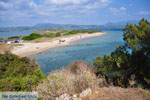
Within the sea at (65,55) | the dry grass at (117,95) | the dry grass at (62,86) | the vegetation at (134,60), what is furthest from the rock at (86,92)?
the sea at (65,55)

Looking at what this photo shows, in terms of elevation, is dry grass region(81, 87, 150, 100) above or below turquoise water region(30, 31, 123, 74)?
above

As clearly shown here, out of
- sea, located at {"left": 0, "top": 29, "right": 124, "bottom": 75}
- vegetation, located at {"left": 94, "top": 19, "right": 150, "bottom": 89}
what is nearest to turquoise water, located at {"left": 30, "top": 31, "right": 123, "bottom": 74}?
sea, located at {"left": 0, "top": 29, "right": 124, "bottom": 75}

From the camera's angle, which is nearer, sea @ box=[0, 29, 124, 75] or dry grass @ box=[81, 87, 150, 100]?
dry grass @ box=[81, 87, 150, 100]

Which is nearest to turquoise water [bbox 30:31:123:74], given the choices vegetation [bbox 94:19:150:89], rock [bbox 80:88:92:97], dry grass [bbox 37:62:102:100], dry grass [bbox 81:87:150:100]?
vegetation [bbox 94:19:150:89]

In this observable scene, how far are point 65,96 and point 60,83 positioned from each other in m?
0.63

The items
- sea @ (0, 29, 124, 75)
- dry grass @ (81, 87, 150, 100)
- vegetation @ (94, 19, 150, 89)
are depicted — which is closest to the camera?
dry grass @ (81, 87, 150, 100)

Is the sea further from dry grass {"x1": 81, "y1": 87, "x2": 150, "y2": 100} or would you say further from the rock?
dry grass {"x1": 81, "y1": 87, "x2": 150, "y2": 100}

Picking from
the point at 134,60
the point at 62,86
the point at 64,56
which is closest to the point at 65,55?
the point at 64,56

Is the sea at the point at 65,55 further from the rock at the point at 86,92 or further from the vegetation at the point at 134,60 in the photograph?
the rock at the point at 86,92

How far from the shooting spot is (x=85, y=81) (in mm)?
6684

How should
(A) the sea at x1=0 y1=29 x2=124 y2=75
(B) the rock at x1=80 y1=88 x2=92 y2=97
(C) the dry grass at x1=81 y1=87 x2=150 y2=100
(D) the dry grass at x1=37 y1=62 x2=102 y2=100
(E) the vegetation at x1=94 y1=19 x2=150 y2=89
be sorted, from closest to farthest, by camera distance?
(C) the dry grass at x1=81 y1=87 x2=150 y2=100
(D) the dry grass at x1=37 y1=62 x2=102 y2=100
(B) the rock at x1=80 y1=88 x2=92 y2=97
(E) the vegetation at x1=94 y1=19 x2=150 y2=89
(A) the sea at x1=0 y1=29 x2=124 y2=75

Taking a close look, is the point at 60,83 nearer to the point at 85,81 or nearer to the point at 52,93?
the point at 52,93

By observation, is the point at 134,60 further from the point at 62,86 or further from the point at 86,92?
the point at 62,86

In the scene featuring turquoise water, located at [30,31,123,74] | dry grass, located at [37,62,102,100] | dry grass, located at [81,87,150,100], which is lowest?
turquoise water, located at [30,31,123,74]
